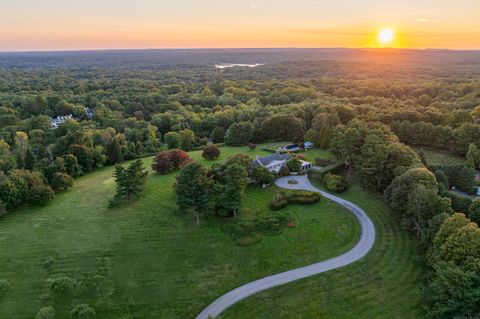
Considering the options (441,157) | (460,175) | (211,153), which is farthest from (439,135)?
(211,153)

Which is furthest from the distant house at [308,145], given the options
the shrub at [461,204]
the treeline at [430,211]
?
the shrub at [461,204]

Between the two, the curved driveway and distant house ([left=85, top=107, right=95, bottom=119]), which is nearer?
the curved driveway

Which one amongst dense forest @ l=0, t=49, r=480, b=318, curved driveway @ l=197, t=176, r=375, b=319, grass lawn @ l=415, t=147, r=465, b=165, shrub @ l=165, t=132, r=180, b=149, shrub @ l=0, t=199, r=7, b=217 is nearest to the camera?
curved driveway @ l=197, t=176, r=375, b=319

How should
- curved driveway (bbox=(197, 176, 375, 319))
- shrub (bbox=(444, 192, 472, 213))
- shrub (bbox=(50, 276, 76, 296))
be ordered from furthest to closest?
shrub (bbox=(444, 192, 472, 213)), shrub (bbox=(50, 276, 76, 296)), curved driveway (bbox=(197, 176, 375, 319))

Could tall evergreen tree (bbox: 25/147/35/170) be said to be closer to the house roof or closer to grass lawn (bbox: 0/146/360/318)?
grass lawn (bbox: 0/146/360/318)

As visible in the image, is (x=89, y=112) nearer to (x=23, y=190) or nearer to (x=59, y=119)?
(x=59, y=119)

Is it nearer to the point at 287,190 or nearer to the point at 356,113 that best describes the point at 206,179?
the point at 287,190

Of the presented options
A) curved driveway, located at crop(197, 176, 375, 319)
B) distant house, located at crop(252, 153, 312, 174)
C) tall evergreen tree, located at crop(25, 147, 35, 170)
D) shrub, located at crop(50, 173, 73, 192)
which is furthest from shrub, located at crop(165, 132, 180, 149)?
curved driveway, located at crop(197, 176, 375, 319)
